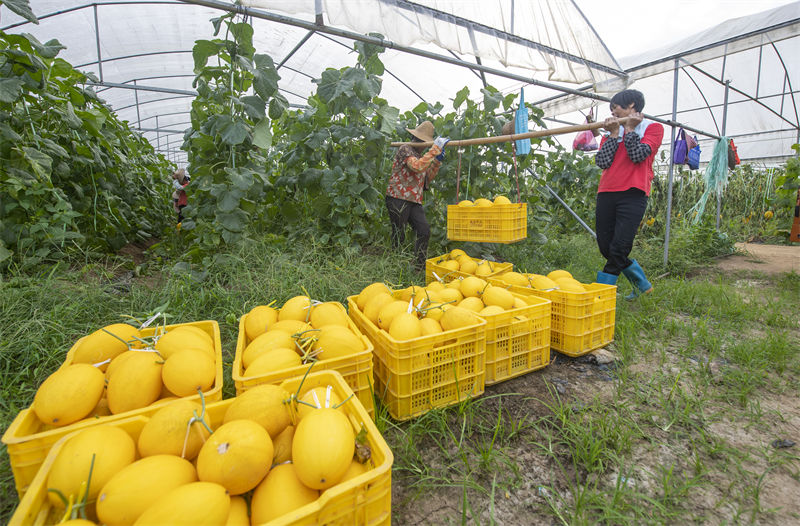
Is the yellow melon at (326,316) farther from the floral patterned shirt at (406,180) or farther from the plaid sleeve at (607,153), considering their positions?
the plaid sleeve at (607,153)

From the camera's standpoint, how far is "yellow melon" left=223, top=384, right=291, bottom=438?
3.46ft

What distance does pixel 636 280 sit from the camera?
343cm

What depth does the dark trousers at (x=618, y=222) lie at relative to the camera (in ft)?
10.1

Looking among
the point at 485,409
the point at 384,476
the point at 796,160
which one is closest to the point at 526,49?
the point at 485,409

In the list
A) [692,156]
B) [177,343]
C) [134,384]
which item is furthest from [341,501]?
[692,156]

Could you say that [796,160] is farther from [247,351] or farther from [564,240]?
[247,351]

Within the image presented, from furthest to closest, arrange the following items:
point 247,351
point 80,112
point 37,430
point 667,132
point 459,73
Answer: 1. point 667,132
2. point 459,73
3. point 80,112
4. point 247,351
5. point 37,430

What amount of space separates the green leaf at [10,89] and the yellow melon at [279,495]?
3.14 metres

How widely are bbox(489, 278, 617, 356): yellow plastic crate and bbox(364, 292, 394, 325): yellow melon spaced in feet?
3.34

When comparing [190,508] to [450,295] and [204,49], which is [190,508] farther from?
[204,49]

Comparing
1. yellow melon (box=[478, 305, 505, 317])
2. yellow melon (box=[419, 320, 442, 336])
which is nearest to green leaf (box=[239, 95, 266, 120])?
yellow melon (box=[419, 320, 442, 336])

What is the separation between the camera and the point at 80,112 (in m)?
3.27

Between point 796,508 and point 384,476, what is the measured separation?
4.90 feet

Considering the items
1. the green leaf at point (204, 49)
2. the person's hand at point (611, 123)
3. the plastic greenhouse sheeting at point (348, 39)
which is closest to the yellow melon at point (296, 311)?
the plastic greenhouse sheeting at point (348, 39)
